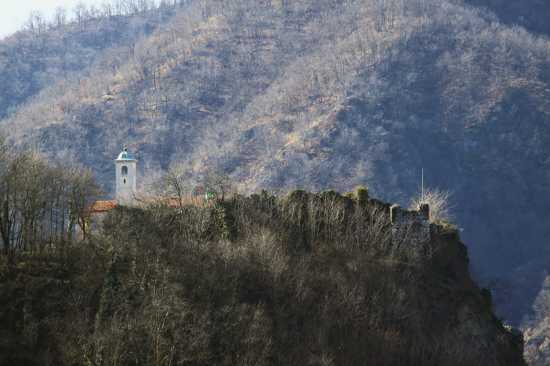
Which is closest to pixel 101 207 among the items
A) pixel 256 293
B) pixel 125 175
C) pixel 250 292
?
pixel 250 292

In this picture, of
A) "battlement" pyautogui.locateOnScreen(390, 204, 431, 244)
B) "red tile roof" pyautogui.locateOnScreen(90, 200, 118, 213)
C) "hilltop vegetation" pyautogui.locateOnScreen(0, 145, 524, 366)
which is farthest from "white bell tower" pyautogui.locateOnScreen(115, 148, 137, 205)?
"battlement" pyautogui.locateOnScreen(390, 204, 431, 244)

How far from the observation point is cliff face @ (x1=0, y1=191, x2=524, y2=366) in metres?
44.2

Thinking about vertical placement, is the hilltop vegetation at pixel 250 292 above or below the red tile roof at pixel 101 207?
below

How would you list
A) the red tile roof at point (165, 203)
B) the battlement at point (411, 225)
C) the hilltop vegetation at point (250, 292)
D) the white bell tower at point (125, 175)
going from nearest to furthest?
the hilltop vegetation at point (250, 292) < the battlement at point (411, 225) < the red tile roof at point (165, 203) < the white bell tower at point (125, 175)

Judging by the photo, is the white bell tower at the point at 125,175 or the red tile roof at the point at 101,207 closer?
the red tile roof at the point at 101,207

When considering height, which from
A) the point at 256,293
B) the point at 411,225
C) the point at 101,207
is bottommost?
the point at 256,293

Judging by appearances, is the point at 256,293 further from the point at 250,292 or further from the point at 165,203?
the point at 165,203

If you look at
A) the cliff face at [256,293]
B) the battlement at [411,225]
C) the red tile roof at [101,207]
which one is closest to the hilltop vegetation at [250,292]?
the cliff face at [256,293]

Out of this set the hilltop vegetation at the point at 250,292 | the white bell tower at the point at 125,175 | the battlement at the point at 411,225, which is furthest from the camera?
the white bell tower at the point at 125,175

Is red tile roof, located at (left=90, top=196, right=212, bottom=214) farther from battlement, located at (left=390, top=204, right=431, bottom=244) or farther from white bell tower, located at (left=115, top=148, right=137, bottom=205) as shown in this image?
white bell tower, located at (left=115, top=148, right=137, bottom=205)

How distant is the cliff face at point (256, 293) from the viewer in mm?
44219

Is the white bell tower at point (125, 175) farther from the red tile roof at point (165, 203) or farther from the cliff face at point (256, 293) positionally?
the cliff face at point (256, 293)

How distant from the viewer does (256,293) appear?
2138 inches

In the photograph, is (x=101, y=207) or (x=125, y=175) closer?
(x=101, y=207)
